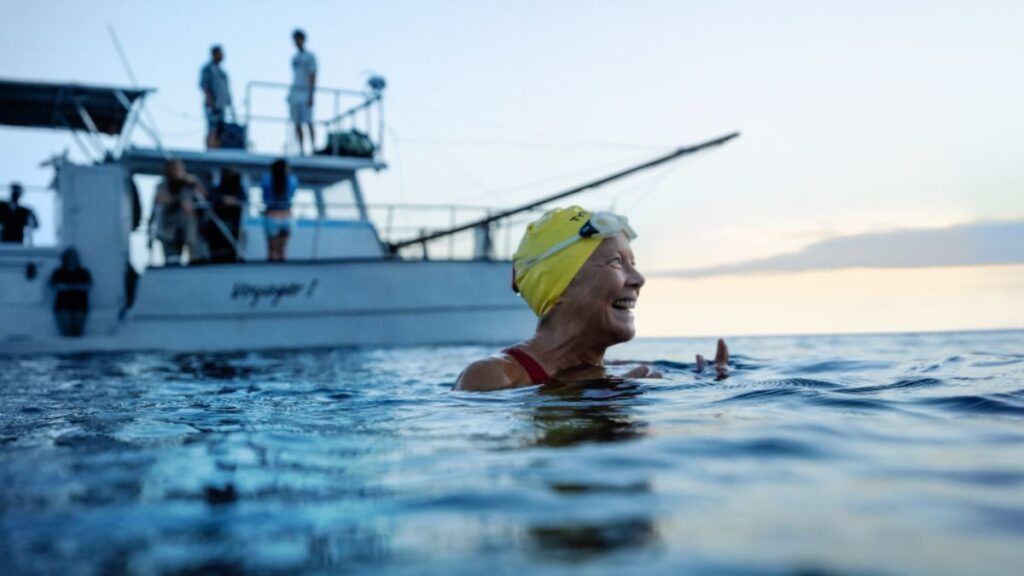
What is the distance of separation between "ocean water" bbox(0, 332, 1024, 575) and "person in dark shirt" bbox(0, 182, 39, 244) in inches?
455

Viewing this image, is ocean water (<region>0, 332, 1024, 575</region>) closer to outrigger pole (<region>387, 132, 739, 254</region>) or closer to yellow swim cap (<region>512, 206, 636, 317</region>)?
yellow swim cap (<region>512, 206, 636, 317</region>)

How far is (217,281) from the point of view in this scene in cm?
1383

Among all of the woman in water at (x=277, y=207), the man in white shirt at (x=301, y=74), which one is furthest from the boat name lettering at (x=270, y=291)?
the man in white shirt at (x=301, y=74)

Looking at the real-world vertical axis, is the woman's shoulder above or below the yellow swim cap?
below

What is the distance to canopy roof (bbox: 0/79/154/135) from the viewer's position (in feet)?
45.2

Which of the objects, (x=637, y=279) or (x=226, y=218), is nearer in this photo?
(x=637, y=279)

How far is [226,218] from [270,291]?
1.31 metres

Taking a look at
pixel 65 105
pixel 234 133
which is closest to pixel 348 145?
pixel 234 133

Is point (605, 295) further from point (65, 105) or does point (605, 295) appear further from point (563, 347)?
point (65, 105)

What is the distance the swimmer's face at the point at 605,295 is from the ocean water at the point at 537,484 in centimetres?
34

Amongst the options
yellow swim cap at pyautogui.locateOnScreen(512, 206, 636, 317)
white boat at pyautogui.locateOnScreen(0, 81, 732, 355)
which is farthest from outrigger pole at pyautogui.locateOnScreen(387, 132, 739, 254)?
yellow swim cap at pyautogui.locateOnScreen(512, 206, 636, 317)

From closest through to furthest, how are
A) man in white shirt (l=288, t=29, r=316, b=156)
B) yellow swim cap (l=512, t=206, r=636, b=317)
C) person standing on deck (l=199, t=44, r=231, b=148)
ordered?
yellow swim cap (l=512, t=206, r=636, b=317) < person standing on deck (l=199, t=44, r=231, b=148) < man in white shirt (l=288, t=29, r=316, b=156)

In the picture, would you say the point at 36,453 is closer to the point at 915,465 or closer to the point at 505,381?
the point at 505,381

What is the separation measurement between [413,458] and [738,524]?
3.68 feet
